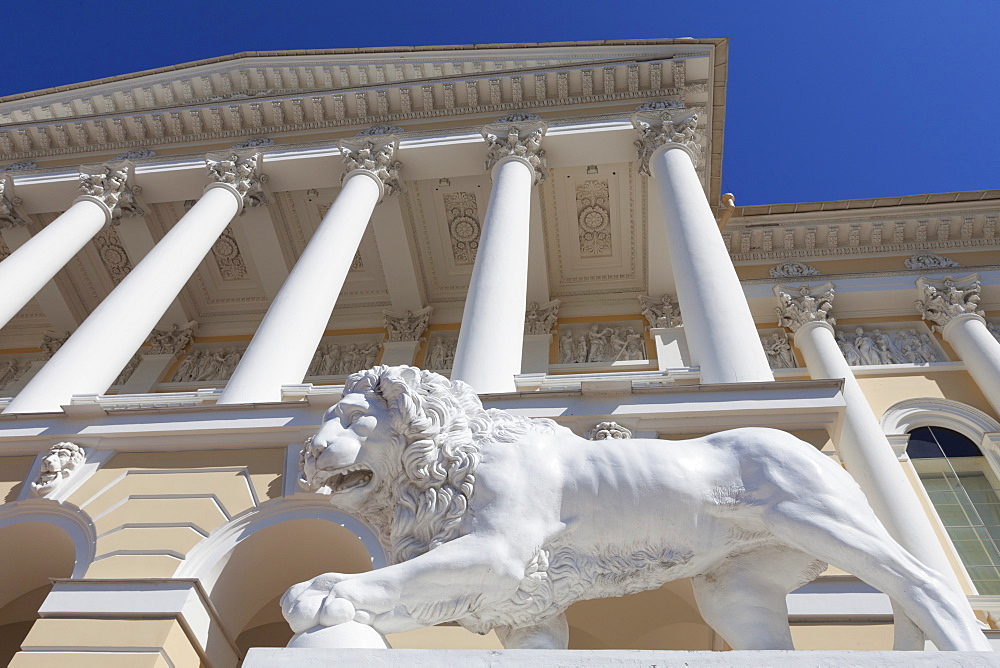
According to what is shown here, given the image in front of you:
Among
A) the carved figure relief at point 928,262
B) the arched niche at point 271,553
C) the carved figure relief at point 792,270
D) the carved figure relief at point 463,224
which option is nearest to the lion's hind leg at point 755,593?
the arched niche at point 271,553

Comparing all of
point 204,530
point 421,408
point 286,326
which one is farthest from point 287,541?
point 421,408

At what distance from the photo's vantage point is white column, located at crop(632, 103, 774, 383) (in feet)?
24.4

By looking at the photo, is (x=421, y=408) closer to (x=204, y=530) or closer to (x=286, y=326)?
(x=204, y=530)

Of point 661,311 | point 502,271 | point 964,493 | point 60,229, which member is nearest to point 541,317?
point 661,311

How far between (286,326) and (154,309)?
2.59 metres

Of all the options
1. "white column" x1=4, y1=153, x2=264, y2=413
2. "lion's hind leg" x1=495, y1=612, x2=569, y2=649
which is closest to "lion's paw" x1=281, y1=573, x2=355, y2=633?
"lion's hind leg" x1=495, y1=612, x2=569, y2=649

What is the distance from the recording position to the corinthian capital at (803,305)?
16.0 metres

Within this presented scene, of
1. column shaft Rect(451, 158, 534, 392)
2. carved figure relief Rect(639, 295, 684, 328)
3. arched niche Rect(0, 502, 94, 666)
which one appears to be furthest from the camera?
carved figure relief Rect(639, 295, 684, 328)

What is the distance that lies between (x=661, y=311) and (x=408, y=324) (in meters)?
6.12

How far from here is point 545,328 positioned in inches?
666

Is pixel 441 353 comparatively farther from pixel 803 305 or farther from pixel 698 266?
pixel 698 266

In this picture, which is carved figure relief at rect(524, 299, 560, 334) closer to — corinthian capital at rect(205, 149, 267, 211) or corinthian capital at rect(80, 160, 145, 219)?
corinthian capital at rect(205, 149, 267, 211)

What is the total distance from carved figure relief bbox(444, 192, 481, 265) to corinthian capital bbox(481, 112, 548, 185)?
2361 millimetres

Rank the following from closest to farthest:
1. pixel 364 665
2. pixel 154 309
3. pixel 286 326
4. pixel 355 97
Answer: pixel 364 665 → pixel 286 326 → pixel 154 309 → pixel 355 97
